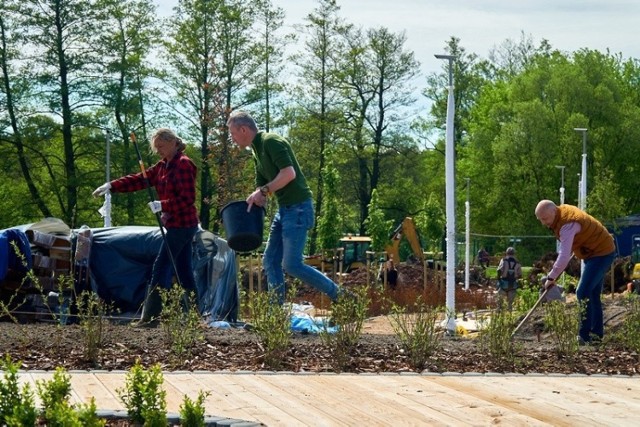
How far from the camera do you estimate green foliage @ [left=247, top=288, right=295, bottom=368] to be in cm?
740

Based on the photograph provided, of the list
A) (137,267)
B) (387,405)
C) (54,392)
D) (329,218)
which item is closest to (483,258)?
(329,218)

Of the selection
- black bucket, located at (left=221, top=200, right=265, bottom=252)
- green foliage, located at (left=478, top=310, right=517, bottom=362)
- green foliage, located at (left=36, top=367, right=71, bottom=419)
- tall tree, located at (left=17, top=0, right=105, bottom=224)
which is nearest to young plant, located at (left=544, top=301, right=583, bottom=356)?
green foliage, located at (left=478, top=310, right=517, bottom=362)

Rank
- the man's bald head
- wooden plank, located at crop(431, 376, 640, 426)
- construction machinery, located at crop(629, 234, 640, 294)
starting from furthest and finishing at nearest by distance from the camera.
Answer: construction machinery, located at crop(629, 234, 640, 294) < the man's bald head < wooden plank, located at crop(431, 376, 640, 426)

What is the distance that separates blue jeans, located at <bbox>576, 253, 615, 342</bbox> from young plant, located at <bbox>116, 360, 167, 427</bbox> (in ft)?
19.5

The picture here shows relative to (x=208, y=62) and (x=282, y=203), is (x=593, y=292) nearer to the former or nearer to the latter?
(x=282, y=203)

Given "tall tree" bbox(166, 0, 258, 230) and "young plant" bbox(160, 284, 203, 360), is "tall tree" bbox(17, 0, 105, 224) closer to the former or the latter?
"tall tree" bbox(166, 0, 258, 230)

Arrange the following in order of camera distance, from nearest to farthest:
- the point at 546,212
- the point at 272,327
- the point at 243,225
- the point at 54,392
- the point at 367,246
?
the point at 54,392 < the point at 272,327 < the point at 243,225 < the point at 546,212 < the point at 367,246

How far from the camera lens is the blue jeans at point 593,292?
9.86 m

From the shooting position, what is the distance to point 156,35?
49125 mm

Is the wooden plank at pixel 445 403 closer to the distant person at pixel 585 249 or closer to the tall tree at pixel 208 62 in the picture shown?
the distant person at pixel 585 249

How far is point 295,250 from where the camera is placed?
915cm

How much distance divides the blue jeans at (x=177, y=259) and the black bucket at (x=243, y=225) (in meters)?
0.75

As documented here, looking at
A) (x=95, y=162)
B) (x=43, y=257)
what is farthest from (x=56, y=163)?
(x=43, y=257)

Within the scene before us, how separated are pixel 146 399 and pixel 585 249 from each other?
6.34 metres
